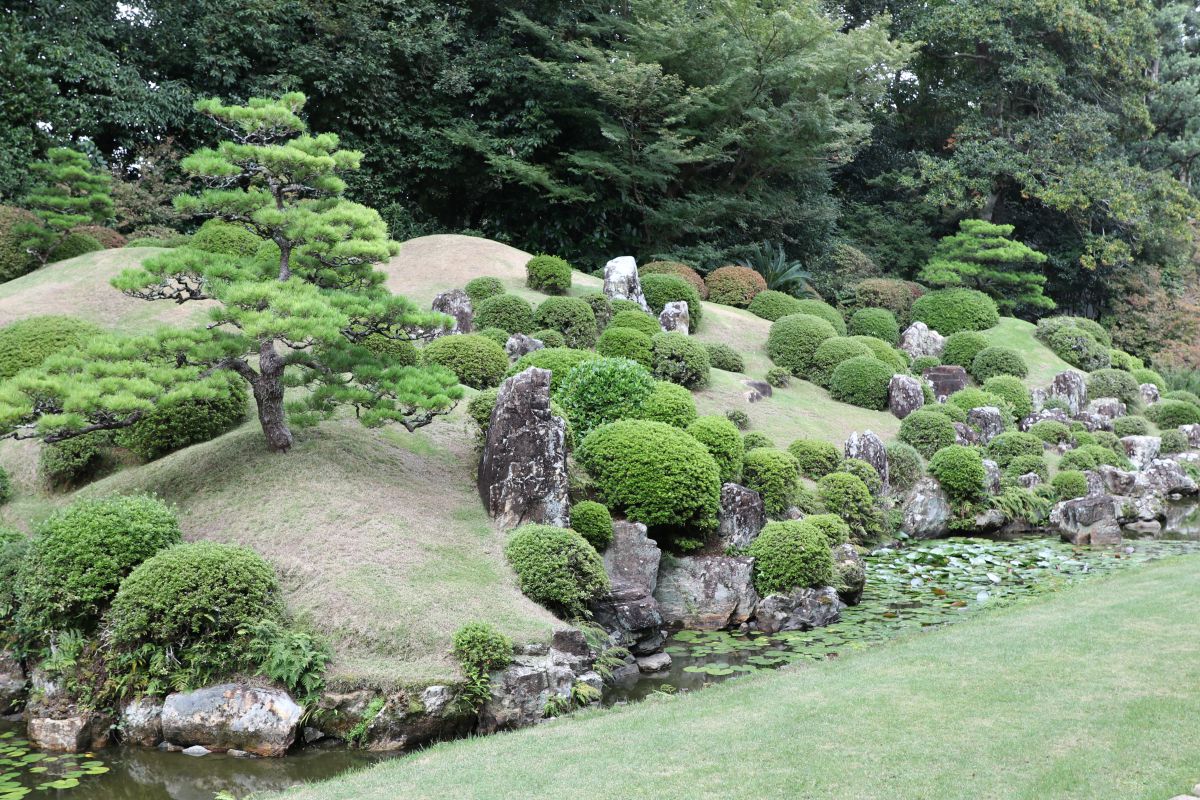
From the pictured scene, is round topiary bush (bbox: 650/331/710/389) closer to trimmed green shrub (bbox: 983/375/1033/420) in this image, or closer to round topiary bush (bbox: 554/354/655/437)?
round topiary bush (bbox: 554/354/655/437)

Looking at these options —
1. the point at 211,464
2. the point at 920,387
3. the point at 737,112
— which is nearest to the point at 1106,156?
the point at 737,112

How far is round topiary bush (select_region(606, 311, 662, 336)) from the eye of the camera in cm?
1884

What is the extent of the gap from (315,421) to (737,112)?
823 inches

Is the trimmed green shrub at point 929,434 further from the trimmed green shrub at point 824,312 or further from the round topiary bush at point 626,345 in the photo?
the trimmed green shrub at point 824,312

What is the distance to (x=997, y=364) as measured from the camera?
24.1 meters

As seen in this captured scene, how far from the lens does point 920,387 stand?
818 inches

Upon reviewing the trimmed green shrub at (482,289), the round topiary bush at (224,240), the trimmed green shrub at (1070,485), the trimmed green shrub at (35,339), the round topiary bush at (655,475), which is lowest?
the trimmed green shrub at (1070,485)

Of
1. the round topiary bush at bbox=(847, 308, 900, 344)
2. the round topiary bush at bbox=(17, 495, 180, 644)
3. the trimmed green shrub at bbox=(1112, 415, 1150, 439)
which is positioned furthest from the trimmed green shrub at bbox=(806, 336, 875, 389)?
the round topiary bush at bbox=(17, 495, 180, 644)

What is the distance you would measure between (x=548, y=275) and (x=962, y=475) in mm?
9713

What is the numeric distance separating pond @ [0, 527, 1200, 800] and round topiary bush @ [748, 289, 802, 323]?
9877mm

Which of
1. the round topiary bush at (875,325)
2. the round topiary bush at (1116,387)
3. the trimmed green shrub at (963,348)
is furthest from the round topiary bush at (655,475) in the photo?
the round topiary bush at (1116,387)

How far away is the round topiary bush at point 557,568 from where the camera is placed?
9812 mm

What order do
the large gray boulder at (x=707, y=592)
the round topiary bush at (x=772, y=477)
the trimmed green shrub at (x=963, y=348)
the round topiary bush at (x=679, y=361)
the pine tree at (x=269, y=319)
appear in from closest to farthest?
1. the pine tree at (x=269, y=319)
2. the large gray boulder at (x=707, y=592)
3. the round topiary bush at (x=772, y=477)
4. the round topiary bush at (x=679, y=361)
5. the trimmed green shrub at (x=963, y=348)

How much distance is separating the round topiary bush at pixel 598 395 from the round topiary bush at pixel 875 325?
13.6 m
